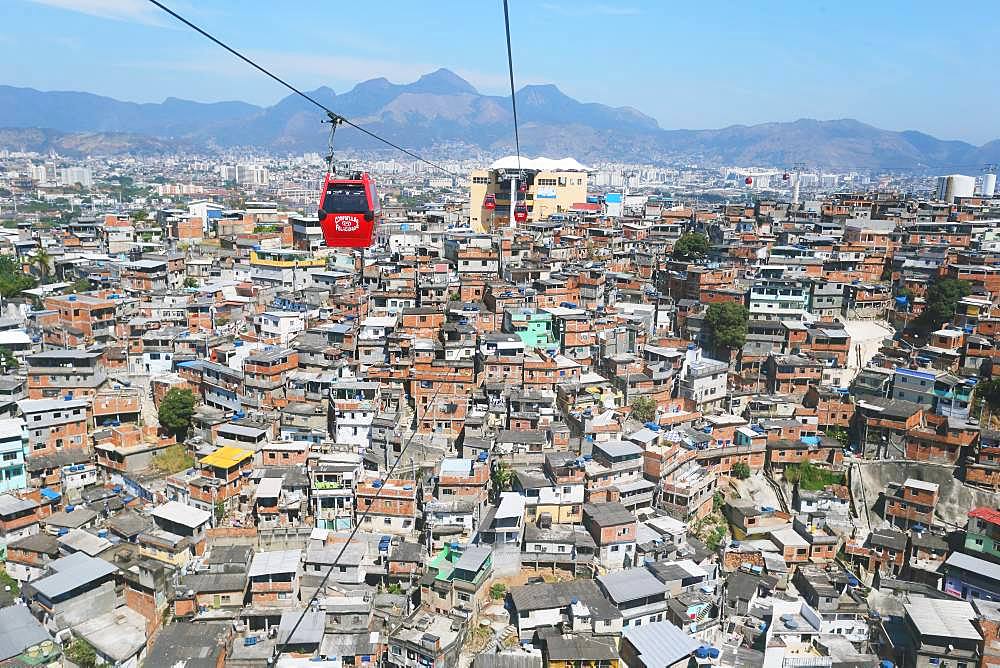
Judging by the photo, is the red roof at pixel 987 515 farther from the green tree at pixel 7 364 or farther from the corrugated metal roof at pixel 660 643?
the green tree at pixel 7 364

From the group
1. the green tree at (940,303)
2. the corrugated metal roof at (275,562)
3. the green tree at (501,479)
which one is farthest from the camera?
the green tree at (940,303)

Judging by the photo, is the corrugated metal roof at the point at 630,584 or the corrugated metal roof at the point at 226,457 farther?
the corrugated metal roof at the point at 226,457

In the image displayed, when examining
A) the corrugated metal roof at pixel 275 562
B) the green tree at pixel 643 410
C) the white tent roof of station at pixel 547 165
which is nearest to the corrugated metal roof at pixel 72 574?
the corrugated metal roof at pixel 275 562

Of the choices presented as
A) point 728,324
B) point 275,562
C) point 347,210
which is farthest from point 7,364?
point 728,324

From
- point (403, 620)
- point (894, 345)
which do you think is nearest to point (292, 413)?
point (403, 620)

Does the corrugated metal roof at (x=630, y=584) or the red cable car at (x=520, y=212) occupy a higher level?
the red cable car at (x=520, y=212)

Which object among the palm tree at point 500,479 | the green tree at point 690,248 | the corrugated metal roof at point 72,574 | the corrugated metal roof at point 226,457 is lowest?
the corrugated metal roof at point 72,574

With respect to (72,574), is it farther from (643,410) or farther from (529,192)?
(529,192)
